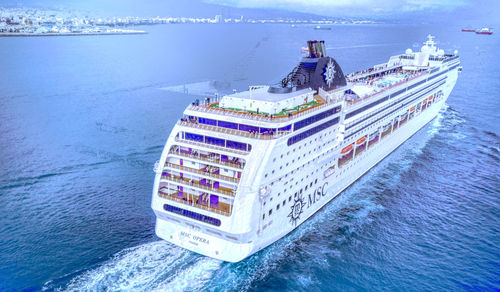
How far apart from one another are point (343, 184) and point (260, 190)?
14.2 metres

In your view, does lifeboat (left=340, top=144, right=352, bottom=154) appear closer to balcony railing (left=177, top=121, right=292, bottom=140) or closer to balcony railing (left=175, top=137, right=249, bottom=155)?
balcony railing (left=177, top=121, right=292, bottom=140)

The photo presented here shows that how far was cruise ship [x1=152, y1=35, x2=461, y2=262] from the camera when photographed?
22641mm

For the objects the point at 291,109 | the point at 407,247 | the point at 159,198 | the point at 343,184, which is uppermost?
the point at 291,109

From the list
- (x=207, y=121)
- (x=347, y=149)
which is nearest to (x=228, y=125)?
(x=207, y=121)

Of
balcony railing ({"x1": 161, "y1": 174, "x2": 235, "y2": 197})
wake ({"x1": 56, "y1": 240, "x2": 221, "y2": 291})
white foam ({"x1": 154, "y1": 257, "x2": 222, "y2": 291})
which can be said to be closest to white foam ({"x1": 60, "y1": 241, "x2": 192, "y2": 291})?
wake ({"x1": 56, "y1": 240, "x2": 221, "y2": 291})

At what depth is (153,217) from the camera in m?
30.0

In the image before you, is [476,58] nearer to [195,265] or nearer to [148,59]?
[148,59]

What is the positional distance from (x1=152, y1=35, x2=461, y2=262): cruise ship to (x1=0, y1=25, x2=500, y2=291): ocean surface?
2.15 meters

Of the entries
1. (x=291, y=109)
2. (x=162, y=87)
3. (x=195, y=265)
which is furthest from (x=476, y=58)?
(x=195, y=265)

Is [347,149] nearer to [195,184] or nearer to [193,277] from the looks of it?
[195,184]

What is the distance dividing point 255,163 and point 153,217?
12220 millimetres

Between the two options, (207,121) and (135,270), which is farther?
A: (207,121)

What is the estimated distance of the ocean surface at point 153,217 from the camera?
23609 mm

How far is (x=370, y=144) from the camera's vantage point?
38.7m
